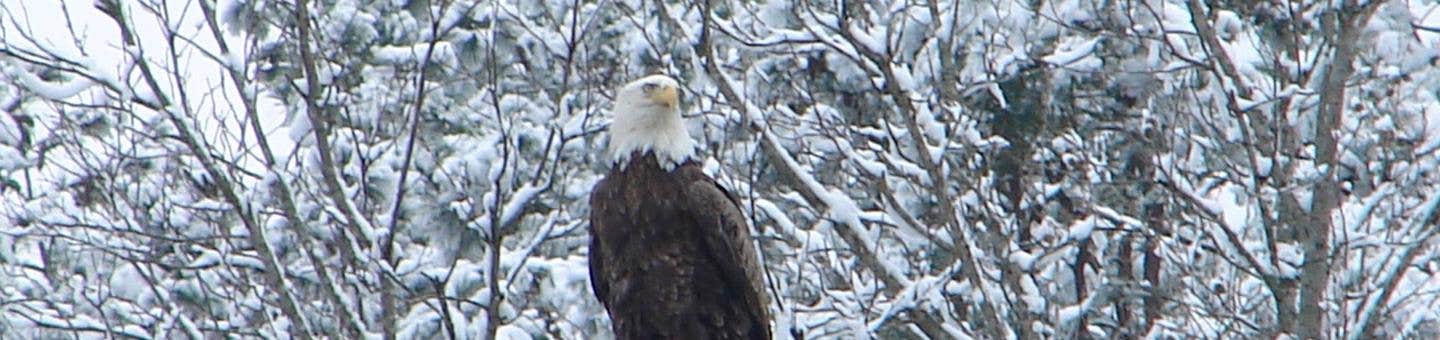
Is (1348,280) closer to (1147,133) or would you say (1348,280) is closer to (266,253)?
(1147,133)

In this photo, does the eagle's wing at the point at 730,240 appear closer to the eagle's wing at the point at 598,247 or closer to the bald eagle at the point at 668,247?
the bald eagle at the point at 668,247

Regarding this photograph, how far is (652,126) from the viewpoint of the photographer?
5.73 metres

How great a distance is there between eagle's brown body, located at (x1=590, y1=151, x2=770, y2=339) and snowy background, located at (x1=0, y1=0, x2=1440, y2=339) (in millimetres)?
234

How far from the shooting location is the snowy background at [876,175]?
19.5 feet

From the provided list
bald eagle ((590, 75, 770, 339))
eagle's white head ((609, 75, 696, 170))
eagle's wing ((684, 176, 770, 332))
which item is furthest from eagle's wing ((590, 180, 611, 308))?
eagle's wing ((684, 176, 770, 332))

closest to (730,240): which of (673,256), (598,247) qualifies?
(673,256)

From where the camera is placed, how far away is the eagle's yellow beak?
18.9 feet

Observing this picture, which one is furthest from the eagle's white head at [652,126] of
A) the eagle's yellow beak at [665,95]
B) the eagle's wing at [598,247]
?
the eagle's wing at [598,247]

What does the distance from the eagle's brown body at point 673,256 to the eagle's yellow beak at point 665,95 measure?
8.1 inches

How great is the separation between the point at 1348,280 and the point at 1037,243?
1219mm

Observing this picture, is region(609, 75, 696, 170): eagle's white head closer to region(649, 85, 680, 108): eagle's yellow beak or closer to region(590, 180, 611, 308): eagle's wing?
region(649, 85, 680, 108): eagle's yellow beak

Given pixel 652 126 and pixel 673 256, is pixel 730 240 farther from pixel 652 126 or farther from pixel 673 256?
pixel 652 126

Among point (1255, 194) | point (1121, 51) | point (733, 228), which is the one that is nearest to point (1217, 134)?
point (1255, 194)

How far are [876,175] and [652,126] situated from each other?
106cm
